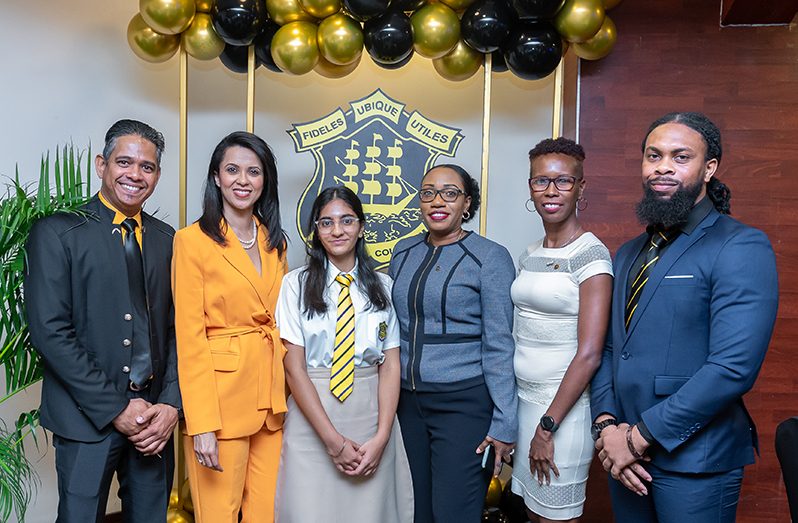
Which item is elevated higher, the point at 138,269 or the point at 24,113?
the point at 24,113

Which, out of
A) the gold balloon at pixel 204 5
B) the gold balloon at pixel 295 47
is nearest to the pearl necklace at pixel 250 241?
the gold balloon at pixel 295 47

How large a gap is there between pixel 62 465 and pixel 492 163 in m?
3.00

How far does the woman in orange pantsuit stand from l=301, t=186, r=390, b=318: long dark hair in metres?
0.15

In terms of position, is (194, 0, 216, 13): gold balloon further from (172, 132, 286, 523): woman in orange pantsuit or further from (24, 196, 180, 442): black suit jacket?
(24, 196, 180, 442): black suit jacket

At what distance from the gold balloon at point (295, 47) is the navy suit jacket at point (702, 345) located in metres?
1.84

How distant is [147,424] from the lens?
2.22m

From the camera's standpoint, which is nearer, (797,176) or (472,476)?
(472,476)

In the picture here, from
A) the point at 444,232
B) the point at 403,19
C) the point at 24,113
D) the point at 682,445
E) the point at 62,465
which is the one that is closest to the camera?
the point at 682,445

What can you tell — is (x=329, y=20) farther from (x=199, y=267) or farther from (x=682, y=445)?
(x=682, y=445)

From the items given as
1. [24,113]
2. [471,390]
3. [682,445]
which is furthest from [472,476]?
[24,113]

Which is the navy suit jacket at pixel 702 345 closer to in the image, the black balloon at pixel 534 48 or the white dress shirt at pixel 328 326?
the white dress shirt at pixel 328 326

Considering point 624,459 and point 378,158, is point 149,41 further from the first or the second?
point 624,459

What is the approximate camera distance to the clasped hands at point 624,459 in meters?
1.84

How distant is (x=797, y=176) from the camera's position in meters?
3.16
